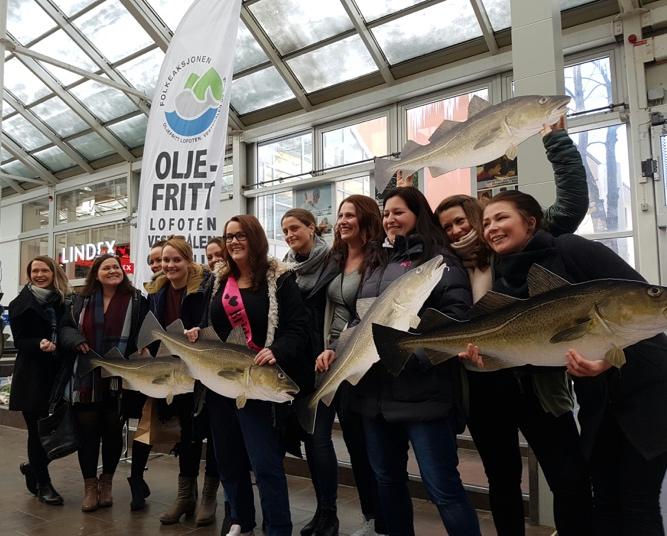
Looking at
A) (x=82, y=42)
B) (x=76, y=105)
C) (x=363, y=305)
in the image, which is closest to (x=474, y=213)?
(x=363, y=305)

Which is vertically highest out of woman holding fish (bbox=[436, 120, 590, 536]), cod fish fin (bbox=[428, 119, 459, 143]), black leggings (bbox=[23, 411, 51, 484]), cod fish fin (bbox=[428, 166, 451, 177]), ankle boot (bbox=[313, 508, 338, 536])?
cod fish fin (bbox=[428, 119, 459, 143])

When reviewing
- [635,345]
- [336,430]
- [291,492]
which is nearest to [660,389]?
[635,345]

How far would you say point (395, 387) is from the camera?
84.5 inches

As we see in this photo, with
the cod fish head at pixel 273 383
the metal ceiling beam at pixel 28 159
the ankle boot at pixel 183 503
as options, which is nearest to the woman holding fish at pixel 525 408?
the cod fish head at pixel 273 383

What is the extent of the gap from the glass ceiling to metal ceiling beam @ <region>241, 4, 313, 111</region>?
15 millimetres

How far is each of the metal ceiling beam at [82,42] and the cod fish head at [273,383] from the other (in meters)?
8.36

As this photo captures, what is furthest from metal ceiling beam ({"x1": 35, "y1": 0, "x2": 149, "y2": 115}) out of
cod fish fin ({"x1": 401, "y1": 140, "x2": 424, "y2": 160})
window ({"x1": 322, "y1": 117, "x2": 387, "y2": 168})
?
cod fish fin ({"x1": 401, "y1": 140, "x2": 424, "y2": 160})

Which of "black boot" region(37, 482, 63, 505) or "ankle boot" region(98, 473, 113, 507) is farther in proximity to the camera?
"black boot" region(37, 482, 63, 505)

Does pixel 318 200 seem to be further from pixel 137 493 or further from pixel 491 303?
pixel 491 303

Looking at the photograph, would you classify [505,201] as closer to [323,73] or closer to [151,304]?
[151,304]

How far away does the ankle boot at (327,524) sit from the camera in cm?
291

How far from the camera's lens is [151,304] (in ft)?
11.5

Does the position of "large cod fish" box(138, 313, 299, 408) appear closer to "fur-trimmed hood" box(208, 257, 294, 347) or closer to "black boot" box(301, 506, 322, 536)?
"fur-trimmed hood" box(208, 257, 294, 347)

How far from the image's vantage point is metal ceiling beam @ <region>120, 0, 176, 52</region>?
8.12m
